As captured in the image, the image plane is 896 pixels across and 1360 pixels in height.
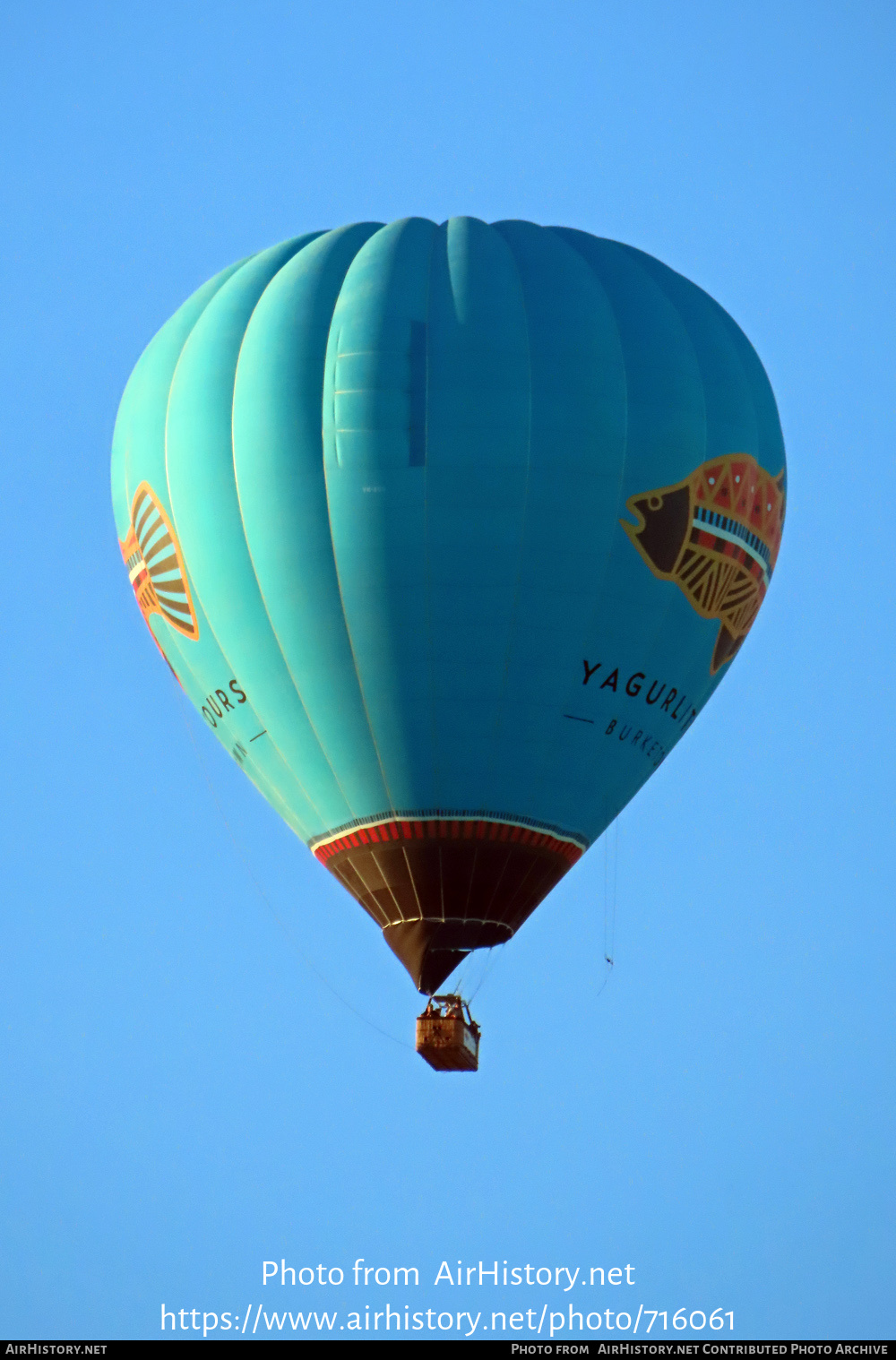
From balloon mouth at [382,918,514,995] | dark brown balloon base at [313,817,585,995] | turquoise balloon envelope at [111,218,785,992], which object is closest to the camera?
turquoise balloon envelope at [111,218,785,992]

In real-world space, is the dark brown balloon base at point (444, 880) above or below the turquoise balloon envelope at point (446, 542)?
below

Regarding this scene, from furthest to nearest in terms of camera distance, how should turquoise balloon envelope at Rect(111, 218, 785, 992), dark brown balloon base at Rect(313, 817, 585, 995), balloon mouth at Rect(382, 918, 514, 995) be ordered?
1. balloon mouth at Rect(382, 918, 514, 995)
2. dark brown balloon base at Rect(313, 817, 585, 995)
3. turquoise balloon envelope at Rect(111, 218, 785, 992)

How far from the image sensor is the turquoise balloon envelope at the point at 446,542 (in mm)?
29859

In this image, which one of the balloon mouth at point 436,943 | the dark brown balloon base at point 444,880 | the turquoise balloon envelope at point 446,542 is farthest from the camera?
the balloon mouth at point 436,943

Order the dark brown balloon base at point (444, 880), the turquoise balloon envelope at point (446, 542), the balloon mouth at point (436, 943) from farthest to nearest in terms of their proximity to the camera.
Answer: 1. the balloon mouth at point (436, 943)
2. the dark brown balloon base at point (444, 880)
3. the turquoise balloon envelope at point (446, 542)

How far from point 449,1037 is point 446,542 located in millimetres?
4583

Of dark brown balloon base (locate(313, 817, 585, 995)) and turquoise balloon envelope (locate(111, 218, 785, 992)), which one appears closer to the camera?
turquoise balloon envelope (locate(111, 218, 785, 992))

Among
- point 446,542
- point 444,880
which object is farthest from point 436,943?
point 446,542

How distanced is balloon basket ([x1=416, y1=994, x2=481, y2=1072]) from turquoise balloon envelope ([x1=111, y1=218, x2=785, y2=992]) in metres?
0.28

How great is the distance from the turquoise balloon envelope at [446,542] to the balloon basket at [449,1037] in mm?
285

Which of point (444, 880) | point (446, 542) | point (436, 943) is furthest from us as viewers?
point (436, 943)

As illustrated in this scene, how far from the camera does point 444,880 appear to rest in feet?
98.7

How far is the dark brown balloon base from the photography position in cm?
3012

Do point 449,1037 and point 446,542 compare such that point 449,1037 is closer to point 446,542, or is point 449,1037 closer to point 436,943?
point 436,943
